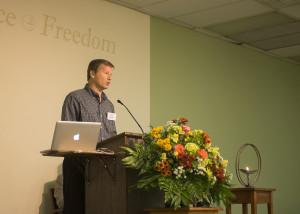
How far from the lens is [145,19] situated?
6324 millimetres

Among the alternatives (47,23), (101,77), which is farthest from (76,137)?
(47,23)

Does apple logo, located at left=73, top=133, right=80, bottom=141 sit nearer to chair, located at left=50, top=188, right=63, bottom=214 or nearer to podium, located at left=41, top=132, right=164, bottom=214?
podium, located at left=41, top=132, right=164, bottom=214

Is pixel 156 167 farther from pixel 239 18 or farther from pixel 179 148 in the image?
pixel 239 18

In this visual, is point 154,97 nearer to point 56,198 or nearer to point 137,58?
point 137,58

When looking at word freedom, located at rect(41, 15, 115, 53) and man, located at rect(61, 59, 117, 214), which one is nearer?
man, located at rect(61, 59, 117, 214)

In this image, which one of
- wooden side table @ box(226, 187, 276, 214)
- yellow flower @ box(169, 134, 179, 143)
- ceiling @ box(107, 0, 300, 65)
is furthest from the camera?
ceiling @ box(107, 0, 300, 65)

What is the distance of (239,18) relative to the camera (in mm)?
6547

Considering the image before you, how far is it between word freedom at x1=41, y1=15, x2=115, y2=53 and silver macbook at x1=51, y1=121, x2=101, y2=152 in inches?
97.3

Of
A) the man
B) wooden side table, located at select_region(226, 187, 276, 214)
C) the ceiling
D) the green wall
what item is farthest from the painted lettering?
wooden side table, located at select_region(226, 187, 276, 214)

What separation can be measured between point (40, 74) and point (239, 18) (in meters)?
2.78

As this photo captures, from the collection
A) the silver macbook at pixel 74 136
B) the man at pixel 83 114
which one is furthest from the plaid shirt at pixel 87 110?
the silver macbook at pixel 74 136

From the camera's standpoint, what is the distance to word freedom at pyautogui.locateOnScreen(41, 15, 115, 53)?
17.1 feet

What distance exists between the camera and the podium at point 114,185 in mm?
2980

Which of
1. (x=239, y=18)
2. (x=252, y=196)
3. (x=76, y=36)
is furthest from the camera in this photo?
(x=239, y=18)
